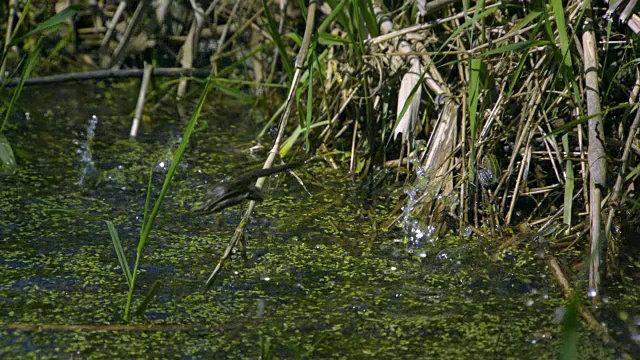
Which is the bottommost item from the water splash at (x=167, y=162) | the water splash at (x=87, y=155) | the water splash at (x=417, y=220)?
the water splash at (x=417, y=220)

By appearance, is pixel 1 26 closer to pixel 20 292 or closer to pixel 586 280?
pixel 20 292

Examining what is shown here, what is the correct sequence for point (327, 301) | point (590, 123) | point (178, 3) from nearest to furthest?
point (327, 301)
point (590, 123)
point (178, 3)

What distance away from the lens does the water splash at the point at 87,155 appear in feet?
7.10

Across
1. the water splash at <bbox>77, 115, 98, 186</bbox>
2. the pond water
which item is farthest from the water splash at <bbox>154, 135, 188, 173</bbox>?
the water splash at <bbox>77, 115, 98, 186</bbox>

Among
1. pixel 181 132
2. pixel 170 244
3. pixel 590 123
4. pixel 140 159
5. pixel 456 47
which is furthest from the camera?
pixel 181 132

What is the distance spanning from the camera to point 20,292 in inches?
60.8

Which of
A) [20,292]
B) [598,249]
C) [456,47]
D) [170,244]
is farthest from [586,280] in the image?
[20,292]

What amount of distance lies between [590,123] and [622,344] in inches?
18.1

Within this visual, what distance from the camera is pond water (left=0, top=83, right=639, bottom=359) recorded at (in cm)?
139

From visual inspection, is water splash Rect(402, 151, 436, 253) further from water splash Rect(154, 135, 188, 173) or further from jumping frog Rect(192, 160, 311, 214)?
water splash Rect(154, 135, 188, 173)

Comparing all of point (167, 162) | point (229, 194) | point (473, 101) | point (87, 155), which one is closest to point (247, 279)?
point (229, 194)

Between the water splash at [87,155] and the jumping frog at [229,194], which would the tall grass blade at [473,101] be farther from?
the water splash at [87,155]

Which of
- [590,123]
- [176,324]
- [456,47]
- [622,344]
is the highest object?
[456,47]

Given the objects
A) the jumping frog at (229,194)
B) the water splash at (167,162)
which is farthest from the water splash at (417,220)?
the water splash at (167,162)
